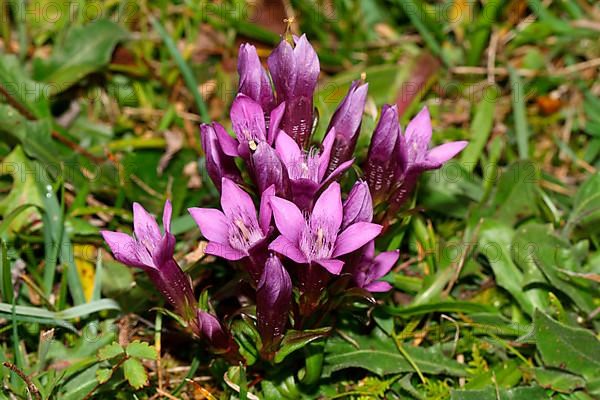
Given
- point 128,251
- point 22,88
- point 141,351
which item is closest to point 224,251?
point 128,251

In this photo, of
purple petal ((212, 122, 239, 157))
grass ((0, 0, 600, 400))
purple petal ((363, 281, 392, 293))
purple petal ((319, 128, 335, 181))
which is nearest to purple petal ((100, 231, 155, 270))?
grass ((0, 0, 600, 400))

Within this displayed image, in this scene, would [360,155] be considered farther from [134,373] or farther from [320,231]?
[134,373]

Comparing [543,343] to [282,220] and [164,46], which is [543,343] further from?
[164,46]

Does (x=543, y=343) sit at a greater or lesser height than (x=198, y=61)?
lesser

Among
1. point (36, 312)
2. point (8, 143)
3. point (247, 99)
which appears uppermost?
point (247, 99)

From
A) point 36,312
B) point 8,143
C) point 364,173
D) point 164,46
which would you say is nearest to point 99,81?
point 164,46

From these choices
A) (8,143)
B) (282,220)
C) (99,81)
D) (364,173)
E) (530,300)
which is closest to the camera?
(282,220)

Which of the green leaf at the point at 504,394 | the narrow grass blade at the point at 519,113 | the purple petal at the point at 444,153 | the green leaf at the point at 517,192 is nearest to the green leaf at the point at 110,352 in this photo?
the green leaf at the point at 504,394
